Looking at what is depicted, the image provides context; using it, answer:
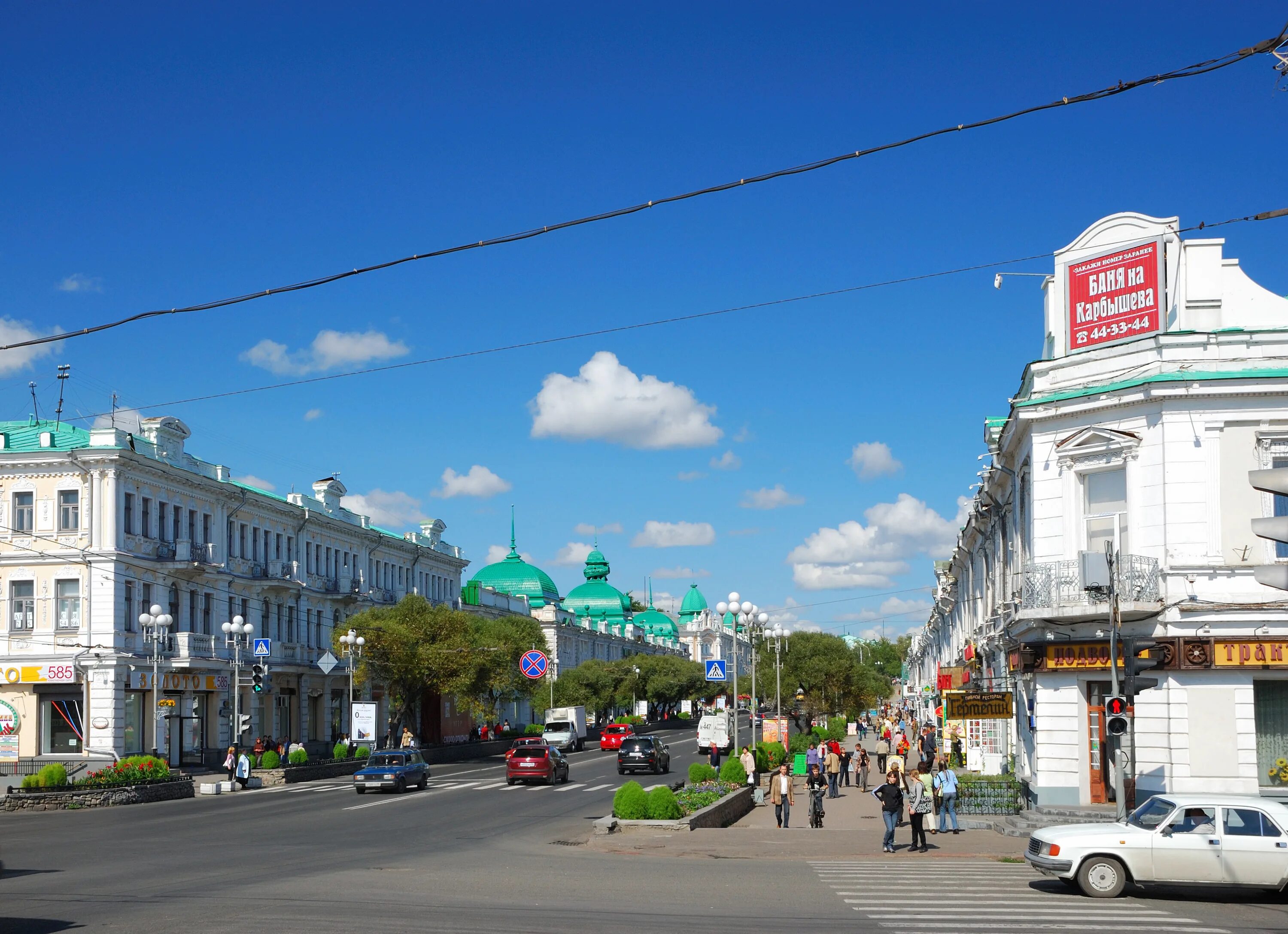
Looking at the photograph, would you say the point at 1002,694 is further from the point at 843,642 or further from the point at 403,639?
the point at 843,642

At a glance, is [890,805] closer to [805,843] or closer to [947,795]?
[805,843]

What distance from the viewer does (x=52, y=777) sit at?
3781 centimetres

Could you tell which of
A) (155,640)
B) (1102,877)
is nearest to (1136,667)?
(1102,877)

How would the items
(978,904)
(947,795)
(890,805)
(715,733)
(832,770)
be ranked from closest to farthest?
(978,904) → (890,805) → (947,795) → (832,770) → (715,733)

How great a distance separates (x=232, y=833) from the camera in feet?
96.4

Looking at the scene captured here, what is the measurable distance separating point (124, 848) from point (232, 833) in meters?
4.12

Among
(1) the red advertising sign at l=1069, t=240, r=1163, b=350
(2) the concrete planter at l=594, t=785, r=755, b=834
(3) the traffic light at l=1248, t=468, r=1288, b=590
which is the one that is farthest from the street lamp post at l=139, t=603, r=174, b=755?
(3) the traffic light at l=1248, t=468, r=1288, b=590

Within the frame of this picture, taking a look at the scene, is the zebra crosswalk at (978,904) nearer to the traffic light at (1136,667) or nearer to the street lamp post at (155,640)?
the traffic light at (1136,667)

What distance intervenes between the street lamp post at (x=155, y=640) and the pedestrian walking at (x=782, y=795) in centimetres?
2372

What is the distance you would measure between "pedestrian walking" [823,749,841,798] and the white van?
860 centimetres

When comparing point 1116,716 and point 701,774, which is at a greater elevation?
point 1116,716

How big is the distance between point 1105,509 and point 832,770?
15.2m

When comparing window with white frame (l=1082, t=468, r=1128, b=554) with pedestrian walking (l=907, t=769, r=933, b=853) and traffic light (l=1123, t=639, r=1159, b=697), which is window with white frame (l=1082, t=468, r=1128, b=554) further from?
pedestrian walking (l=907, t=769, r=933, b=853)

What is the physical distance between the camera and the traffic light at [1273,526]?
34.9 feet
